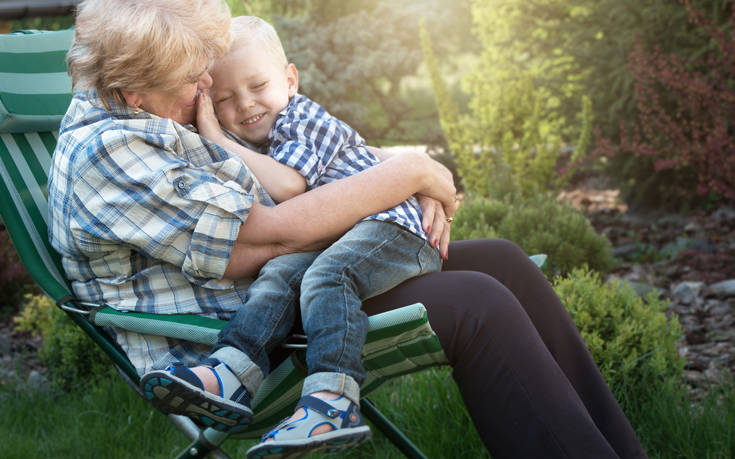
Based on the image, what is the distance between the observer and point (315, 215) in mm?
1705

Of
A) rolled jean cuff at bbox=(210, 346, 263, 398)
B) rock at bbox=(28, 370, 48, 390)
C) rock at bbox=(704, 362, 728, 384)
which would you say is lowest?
rock at bbox=(28, 370, 48, 390)

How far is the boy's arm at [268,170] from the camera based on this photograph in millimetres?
1778

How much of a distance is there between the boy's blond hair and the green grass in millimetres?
1222

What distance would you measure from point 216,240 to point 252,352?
0.85ft

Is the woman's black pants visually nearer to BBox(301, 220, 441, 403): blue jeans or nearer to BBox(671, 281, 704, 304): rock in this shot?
BBox(301, 220, 441, 403): blue jeans

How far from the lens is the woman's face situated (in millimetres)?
1720

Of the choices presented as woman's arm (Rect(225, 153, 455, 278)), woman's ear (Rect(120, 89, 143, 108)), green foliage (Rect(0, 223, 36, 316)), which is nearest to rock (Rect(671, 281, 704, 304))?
woman's arm (Rect(225, 153, 455, 278))

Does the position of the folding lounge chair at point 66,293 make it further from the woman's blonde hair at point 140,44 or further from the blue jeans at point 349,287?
the woman's blonde hair at point 140,44

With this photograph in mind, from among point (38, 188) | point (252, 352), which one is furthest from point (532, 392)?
point (38, 188)

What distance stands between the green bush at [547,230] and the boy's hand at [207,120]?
73.7 inches

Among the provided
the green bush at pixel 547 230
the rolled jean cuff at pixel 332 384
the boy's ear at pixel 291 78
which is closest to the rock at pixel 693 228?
the green bush at pixel 547 230

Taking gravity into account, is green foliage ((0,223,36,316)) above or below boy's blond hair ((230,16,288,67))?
below

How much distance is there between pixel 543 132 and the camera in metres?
7.12

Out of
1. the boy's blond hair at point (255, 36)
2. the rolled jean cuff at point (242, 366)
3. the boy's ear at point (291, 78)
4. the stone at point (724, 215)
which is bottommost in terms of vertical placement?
the stone at point (724, 215)
